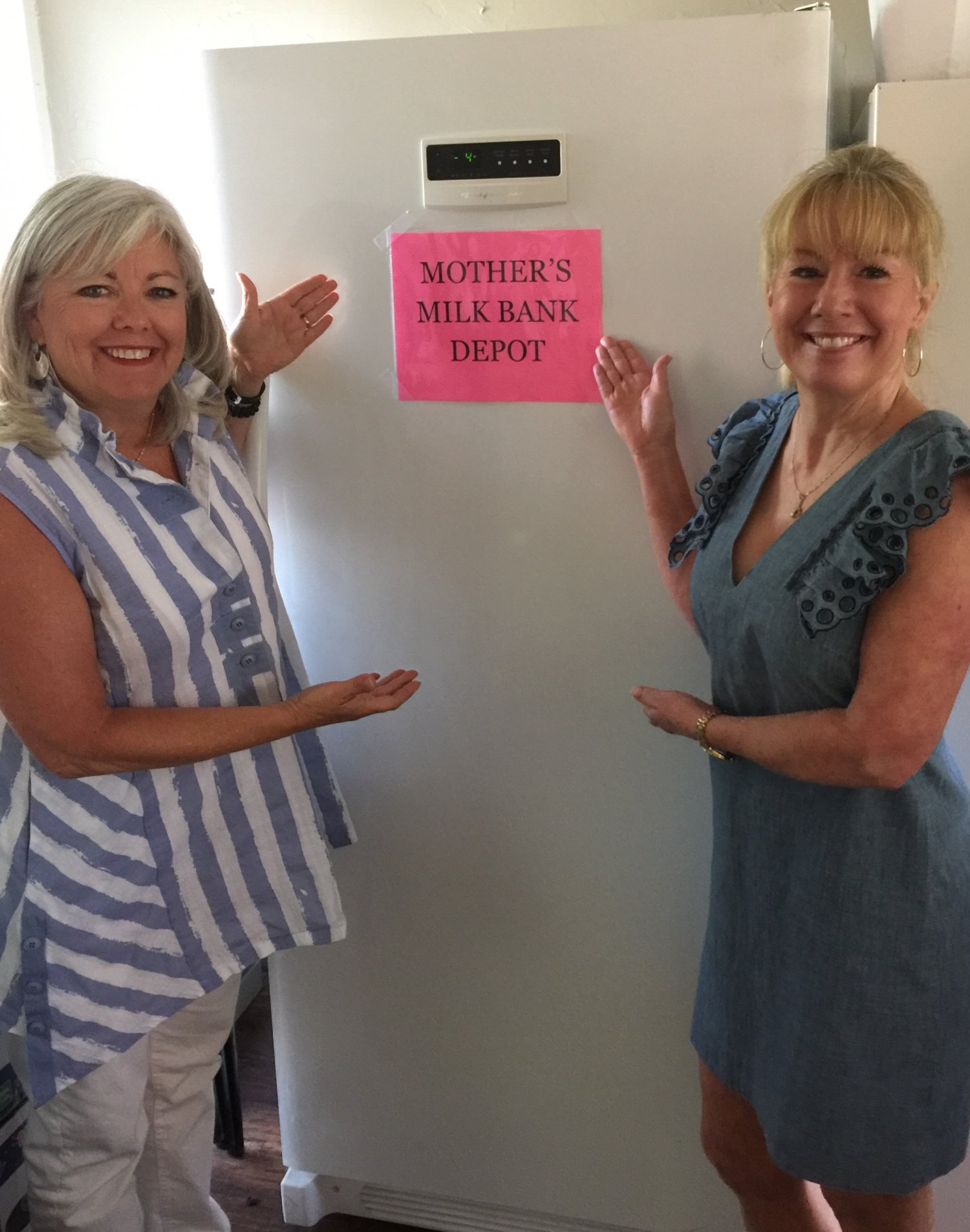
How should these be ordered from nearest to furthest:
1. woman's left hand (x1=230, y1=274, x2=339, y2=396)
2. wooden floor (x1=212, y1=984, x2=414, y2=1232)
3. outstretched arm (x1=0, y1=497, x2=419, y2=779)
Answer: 1. outstretched arm (x1=0, y1=497, x2=419, y2=779)
2. woman's left hand (x1=230, y1=274, x2=339, y2=396)
3. wooden floor (x1=212, y1=984, x2=414, y2=1232)

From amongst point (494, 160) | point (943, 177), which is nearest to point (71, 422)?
point (494, 160)

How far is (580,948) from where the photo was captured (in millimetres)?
1367

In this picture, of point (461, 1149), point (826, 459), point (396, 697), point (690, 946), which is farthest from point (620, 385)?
point (461, 1149)

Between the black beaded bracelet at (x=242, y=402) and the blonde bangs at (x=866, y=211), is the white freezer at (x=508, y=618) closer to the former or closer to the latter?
the black beaded bracelet at (x=242, y=402)

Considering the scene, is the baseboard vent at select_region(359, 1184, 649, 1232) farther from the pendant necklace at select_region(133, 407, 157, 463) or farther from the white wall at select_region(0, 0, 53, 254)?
the white wall at select_region(0, 0, 53, 254)

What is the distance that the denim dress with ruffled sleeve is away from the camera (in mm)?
987

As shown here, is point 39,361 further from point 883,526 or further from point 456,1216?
point 456,1216

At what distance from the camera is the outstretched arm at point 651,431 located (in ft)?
3.84

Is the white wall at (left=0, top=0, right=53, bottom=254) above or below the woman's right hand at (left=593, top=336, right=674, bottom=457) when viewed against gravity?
above

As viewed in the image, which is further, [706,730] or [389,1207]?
[389,1207]

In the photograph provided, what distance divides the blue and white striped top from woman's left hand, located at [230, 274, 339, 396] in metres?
0.08

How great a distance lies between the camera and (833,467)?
1021mm

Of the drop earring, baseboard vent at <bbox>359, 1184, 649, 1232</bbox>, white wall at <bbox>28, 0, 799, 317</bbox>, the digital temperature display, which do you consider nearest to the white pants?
baseboard vent at <bbox>359, 1184, 649, 1232</bbox>

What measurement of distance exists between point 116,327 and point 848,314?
63 centimetres
